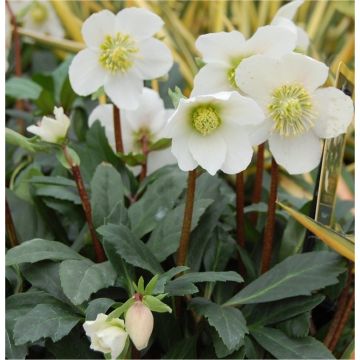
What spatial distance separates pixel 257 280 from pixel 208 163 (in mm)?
135

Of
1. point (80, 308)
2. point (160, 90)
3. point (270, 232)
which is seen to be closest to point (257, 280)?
point (270, 232)

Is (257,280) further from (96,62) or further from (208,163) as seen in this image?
(96,62)

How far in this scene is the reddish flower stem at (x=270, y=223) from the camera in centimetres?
56

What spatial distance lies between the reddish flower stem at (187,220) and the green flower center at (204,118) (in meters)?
0.03

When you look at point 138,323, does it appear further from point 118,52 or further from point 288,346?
point 118,52

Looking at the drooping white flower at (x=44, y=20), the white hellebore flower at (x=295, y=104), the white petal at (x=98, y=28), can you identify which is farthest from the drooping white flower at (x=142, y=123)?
the drooping white flower at (x=44, y=20)

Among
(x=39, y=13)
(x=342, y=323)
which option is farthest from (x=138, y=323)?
(x=39, y=13)

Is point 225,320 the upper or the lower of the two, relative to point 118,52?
lower

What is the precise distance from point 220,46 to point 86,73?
14cm

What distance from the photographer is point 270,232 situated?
59 cm

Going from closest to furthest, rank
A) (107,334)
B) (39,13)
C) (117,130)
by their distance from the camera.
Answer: (107,334)
(117,130)
(39,13)

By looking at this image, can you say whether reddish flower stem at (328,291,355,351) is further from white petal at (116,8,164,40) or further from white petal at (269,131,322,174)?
white petal at (116,8,164,40)

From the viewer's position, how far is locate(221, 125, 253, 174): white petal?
0.50 metres

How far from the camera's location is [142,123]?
71 centimetres
